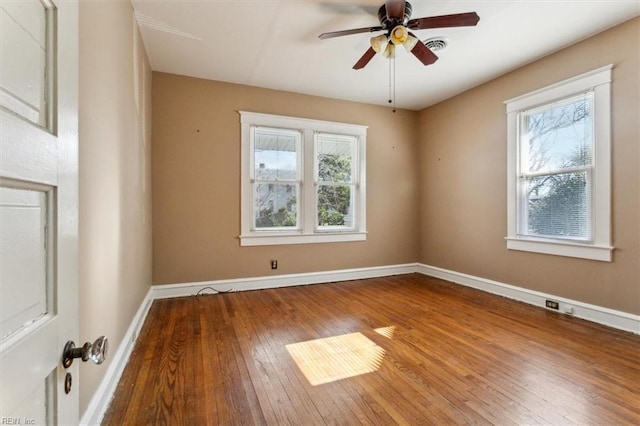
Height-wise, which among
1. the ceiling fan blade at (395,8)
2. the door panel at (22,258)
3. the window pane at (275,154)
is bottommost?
the door panel at (22,258)

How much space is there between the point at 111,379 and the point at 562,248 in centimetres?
413

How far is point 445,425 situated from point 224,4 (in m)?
3.35

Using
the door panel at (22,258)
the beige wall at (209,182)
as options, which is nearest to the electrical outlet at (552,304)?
the beige wall at (209,182)

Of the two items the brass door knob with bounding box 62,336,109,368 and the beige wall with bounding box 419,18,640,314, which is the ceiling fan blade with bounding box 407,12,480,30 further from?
the brass door knob with bounding box 62,336,109,368

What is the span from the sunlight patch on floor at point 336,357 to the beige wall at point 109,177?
1.25 m

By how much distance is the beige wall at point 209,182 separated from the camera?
3662mm

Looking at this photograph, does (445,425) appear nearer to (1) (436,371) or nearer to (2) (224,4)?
(1) (436,371)

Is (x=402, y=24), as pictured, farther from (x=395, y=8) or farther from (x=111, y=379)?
(x=111, y=379)

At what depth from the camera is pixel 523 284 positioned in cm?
353

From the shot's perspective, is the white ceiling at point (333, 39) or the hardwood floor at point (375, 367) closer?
the hardwood floor at point (375, 367)

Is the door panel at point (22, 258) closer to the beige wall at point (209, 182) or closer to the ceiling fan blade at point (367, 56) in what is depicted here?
the ceiling fan blade at point (367, 56)

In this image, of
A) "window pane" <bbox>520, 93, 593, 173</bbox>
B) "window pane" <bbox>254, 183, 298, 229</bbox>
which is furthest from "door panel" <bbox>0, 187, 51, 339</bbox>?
"window pane" <bbox>520, 93, 593, 173</bbox>

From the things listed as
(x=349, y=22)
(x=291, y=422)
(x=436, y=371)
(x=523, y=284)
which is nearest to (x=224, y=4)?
(x=349, y=22)

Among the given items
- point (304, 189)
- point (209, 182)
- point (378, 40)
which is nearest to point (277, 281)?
point (304, 189)
